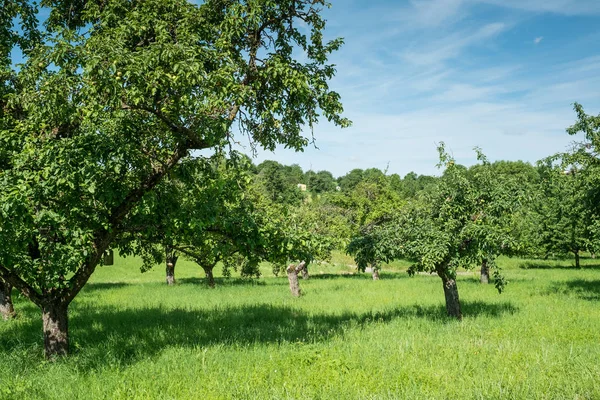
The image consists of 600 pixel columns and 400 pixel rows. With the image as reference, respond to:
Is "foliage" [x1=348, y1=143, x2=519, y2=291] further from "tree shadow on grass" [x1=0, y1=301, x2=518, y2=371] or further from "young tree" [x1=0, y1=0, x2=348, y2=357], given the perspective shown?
"young tree" [x1=0, y1=0, x2=348, y2=357]

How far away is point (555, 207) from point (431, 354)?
142 ft

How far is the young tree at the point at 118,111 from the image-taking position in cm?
731

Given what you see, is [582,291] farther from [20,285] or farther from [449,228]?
[20,285]

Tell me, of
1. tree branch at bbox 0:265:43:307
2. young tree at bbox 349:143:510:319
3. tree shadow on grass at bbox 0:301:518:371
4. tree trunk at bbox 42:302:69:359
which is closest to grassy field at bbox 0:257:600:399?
tree shadow on grass at bbox 0:301:518:371

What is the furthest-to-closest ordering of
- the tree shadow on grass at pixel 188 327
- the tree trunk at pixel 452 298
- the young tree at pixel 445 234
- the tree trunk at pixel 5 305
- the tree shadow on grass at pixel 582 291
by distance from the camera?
1. the tree shadow on grass at pixel 582 291
2. the tree trunk at pixel 5 305
3. the tree trunk at pixel 452 298
4. the young tree at pixel 445 234
5. the tree shadow on grass at pixel 188 327

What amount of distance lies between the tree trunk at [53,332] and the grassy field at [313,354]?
0.28 metres

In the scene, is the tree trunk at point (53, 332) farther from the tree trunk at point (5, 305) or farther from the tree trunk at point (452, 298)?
the tree trunk at point (452, 298)

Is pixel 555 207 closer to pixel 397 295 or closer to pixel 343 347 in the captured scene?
pixel 397 295

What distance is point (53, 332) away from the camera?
9.36m

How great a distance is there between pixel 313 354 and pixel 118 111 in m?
6.28

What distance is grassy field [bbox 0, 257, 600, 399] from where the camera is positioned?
22.7 ft

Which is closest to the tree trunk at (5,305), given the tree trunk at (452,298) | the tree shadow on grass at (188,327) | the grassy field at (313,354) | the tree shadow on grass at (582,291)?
the grassy field at (313,354)

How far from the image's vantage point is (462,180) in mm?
13547

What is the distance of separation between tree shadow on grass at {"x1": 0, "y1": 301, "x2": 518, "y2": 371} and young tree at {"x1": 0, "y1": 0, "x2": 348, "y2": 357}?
1.56 metres
